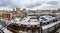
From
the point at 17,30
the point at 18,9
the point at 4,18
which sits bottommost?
the point at 17,30

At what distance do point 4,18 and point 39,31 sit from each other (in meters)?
0.92

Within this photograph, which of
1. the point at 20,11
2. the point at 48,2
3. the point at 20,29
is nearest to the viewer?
the point at 20,29

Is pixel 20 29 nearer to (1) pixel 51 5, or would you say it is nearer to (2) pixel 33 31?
(2) pixel 33 31

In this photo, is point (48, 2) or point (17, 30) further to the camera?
point (48, 2)

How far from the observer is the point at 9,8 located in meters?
2.68

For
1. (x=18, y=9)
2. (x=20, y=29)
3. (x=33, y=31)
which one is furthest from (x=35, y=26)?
(x=18, y=9)

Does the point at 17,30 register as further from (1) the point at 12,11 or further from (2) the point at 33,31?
(1) the point at 12,11

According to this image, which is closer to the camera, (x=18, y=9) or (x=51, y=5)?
(x=51, y=5)

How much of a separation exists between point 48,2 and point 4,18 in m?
0.98

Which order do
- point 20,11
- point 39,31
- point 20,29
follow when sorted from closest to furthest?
1. point 39,31
2. point 20,29
3. point 20,11

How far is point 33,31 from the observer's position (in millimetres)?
2262

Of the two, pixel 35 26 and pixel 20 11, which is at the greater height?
pixel 20 11

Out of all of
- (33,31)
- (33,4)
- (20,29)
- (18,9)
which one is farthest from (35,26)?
(18,9)

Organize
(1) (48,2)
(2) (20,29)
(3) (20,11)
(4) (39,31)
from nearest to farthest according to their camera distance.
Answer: (4) (39,31) < (2) (20,29) < (1) (48,2) < (3) (20,11)
